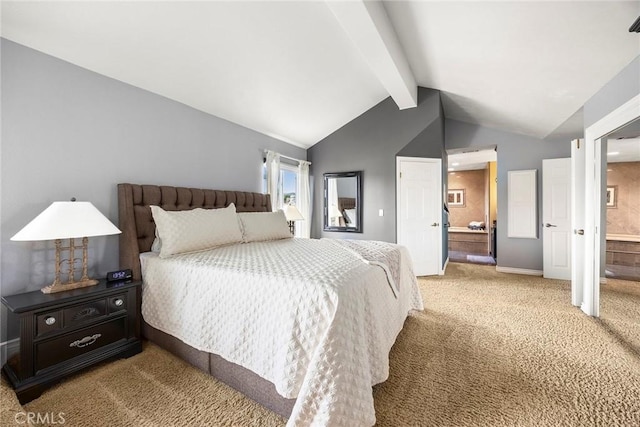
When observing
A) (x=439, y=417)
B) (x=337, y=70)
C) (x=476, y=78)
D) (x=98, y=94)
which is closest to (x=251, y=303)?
(x=439, y=417)

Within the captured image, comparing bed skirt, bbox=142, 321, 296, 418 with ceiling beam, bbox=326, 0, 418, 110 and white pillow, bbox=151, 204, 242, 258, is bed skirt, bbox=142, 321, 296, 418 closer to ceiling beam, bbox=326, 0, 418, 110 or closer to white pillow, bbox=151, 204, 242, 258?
white pillow, bbox=151, 204, 242, 258

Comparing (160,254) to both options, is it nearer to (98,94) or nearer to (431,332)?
(98,94)

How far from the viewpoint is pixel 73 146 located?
7.16 ft

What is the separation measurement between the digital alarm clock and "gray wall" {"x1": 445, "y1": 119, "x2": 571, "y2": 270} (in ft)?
17.5

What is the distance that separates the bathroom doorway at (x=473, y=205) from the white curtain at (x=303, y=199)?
9.70 ft

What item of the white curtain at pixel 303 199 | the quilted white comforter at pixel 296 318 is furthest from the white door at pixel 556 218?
the white curtain at pixel 303 199

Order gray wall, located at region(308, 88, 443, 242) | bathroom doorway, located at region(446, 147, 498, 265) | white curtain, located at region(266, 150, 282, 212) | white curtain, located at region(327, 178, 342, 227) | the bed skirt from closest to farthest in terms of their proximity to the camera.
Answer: the bed skirt
white curtain, located at region(266, 150, 282, 212)
gray wall, located at region(308, 88, 443, 242)
white curtain, located at region(327, 178, 342, 227)
bathroom doorway, located at region(446, 147, 498, 265)

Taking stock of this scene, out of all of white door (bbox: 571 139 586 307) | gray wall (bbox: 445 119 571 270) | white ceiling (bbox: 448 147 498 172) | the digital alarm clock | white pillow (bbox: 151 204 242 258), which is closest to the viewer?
the digital alarm clock

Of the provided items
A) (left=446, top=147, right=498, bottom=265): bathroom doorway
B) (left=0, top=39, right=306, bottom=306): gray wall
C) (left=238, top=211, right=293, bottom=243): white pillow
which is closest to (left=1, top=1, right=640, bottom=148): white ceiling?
(left=0, top=39, right=306, bottom=306): gray wall

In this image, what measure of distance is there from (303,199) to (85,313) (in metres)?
3.48

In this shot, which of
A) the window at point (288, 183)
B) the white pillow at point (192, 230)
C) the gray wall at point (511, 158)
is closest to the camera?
the white pillow at point (192, 230)

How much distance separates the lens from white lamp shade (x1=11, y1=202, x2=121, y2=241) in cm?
164

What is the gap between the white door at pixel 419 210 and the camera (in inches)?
173

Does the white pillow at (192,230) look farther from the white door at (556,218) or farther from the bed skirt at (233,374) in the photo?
the white door at (556,218)
